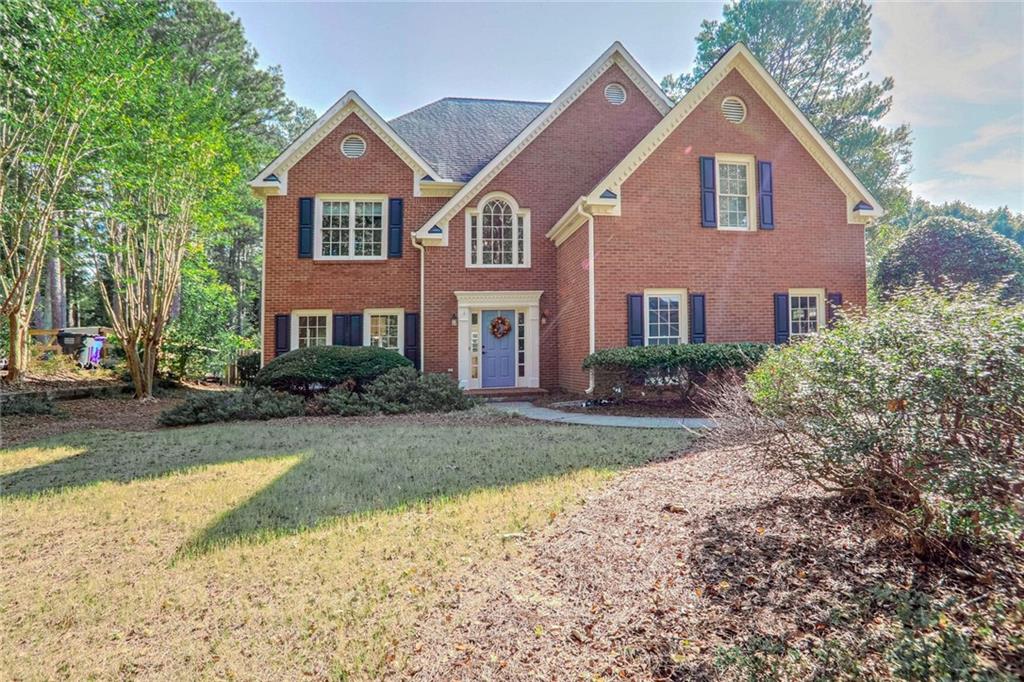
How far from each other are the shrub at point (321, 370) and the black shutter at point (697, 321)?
6.64 metres

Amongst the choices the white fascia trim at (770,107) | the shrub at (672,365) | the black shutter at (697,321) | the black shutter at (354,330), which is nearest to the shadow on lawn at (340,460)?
the shrub at (672,365)

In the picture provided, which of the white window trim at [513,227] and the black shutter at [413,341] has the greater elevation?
the white window trim at [513,227]

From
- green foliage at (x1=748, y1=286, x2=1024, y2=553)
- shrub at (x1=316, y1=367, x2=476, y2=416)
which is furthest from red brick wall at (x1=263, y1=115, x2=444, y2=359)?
green foliage at (x1=748, y1=286, x2=1024, y2=553)

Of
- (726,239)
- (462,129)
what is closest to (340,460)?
(726,239)

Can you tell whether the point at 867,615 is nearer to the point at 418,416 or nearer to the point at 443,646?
the point at 443,646

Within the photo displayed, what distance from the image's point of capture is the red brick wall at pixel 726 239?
10.8m

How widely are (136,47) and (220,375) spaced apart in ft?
33.4

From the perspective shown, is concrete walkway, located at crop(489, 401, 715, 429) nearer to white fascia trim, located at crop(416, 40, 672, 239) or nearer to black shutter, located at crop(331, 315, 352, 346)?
black shutter, located at crop(331, 315, 352, 346)

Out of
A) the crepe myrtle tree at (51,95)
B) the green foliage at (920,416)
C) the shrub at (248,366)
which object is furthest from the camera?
the shrub at (248,366)

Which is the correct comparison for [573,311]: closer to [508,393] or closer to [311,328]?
[508,393]

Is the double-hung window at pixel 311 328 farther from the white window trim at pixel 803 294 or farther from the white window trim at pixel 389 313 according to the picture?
the white window trim at pixel 803 294

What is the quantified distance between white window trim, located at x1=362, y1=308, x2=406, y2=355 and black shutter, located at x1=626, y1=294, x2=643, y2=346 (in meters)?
5.86

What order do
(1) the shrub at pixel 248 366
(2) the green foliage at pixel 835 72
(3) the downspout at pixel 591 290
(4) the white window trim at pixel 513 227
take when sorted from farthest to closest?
(2) the green foliage at pixel 835 72, (1) the shrub at pixel 248 366, (4) the white window trim at pixel 513 227, (3) the downspout at pixel 591 290

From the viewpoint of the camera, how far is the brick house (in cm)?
1101
